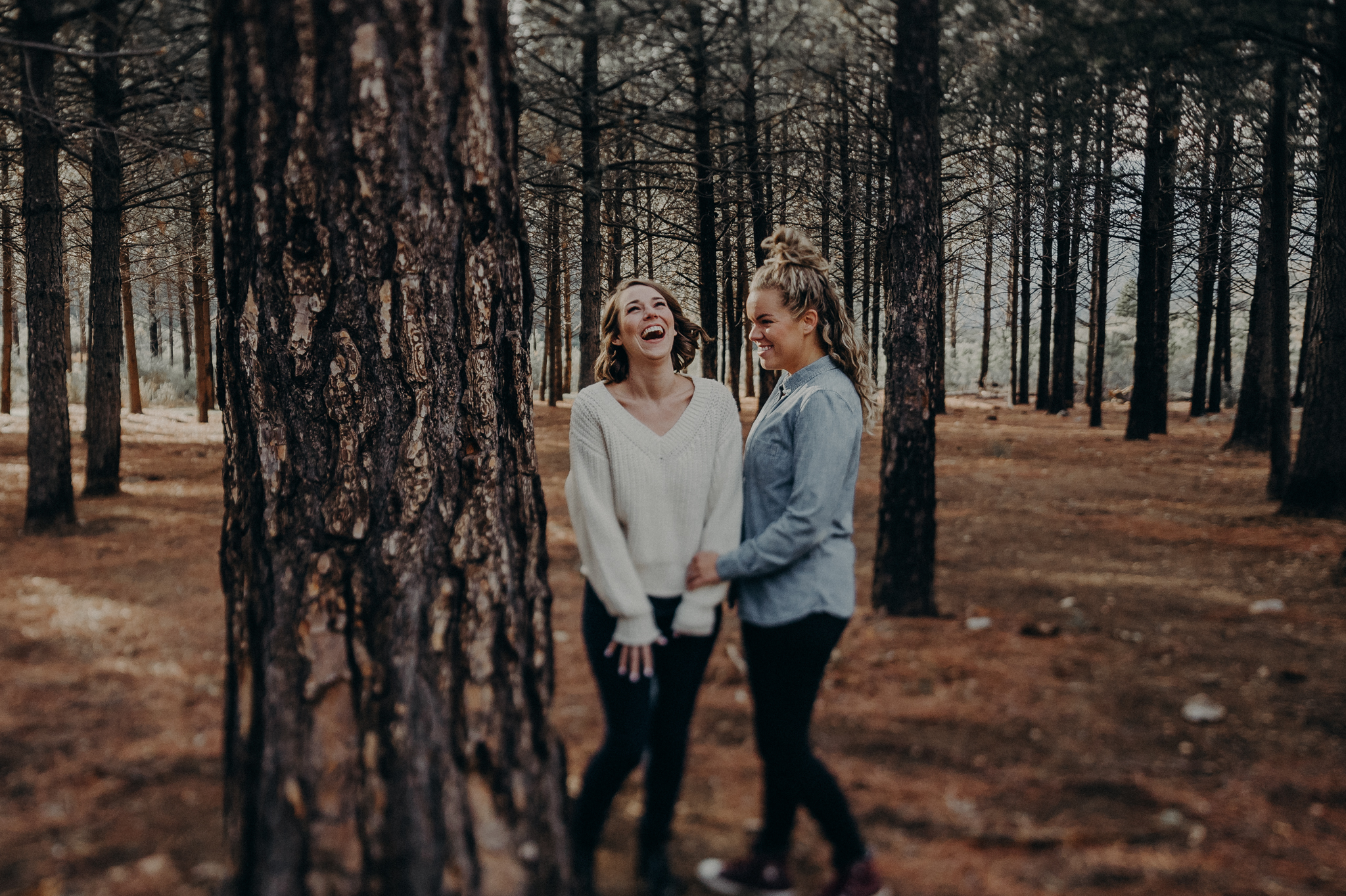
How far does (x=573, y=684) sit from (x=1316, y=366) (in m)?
8.33

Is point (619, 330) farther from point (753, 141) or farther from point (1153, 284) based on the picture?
point (1153, 284)

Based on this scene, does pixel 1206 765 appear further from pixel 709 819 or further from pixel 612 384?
pixel 612 384

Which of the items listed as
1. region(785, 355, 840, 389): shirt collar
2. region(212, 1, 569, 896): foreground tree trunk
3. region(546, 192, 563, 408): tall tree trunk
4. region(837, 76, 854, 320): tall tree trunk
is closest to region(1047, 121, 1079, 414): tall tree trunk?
region(837, 76, 854, 320): tall tree trunk

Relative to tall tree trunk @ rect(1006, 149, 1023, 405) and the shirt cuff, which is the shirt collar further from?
tall tree trunk @ rect(1006, 149, 1023, 405)

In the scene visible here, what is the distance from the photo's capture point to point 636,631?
236 centimetres

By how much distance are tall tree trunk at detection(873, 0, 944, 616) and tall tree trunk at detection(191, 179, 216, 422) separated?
1354cm

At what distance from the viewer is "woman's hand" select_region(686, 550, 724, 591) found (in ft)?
7.85

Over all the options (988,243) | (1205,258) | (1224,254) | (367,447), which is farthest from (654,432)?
(988,243)

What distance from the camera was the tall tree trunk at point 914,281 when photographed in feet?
18.3

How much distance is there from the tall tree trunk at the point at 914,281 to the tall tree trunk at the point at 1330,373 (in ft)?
Answer: 17.1

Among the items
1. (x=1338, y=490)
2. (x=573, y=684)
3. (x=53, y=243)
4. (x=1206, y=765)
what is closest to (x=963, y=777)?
(x=1206, y=765)

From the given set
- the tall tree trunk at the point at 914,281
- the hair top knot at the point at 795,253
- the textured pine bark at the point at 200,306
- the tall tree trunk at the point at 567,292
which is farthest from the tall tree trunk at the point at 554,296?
the hair top knot at the point at 795,253

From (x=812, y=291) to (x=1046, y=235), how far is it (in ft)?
58.4

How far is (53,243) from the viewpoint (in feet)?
28.8
